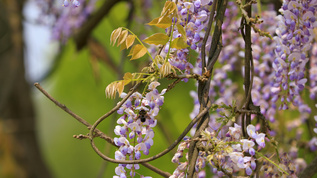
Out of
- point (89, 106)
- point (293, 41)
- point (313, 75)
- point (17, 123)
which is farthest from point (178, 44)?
point (89, 106)

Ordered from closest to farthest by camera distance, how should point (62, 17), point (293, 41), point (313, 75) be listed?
point (293, 41), point (313, 75), point (62, 17)

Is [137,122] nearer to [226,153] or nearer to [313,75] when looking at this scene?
[226,153]

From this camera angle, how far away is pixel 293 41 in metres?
1.01

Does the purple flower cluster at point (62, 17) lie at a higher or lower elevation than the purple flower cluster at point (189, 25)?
higher

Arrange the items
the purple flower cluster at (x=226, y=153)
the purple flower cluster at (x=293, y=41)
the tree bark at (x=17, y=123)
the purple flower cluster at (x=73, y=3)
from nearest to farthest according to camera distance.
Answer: the purple flower cluster at (x=226, y=153) → the purple flower cluster at (x=73, y=3) → the purple flower cluster at (x=293, y=41) → the tree bark at (x=17, y=123)

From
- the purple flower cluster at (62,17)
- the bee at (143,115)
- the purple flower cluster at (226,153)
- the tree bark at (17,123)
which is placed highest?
the purple flower cluster at (62,17)

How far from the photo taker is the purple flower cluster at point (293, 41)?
99 cm

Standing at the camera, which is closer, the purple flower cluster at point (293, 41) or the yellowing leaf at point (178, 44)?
the yellowing leaf at point (178, 44)

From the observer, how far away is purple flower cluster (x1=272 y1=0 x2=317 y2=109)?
0.99 meters

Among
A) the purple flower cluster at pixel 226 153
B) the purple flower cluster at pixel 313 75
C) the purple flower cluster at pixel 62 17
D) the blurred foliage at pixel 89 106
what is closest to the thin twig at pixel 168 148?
the purple flower cluster at pixel 226 153

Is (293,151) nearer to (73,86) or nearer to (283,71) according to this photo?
(283,71)

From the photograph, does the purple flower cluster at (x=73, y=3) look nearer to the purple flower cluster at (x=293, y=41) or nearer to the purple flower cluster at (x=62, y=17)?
the purple flower cluster at (x=293, y=41)

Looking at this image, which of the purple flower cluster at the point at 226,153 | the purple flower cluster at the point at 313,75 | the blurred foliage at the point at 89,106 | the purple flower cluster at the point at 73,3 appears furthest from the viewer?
the blurred foliage at the point at 89,106

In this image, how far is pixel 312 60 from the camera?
165cm
